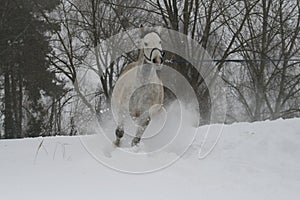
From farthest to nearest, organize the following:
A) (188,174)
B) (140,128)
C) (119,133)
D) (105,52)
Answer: (105,52), (119,133), (140,128), (188,174)

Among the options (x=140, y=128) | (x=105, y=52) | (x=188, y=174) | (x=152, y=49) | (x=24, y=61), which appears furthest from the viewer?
(x=105, y=52)

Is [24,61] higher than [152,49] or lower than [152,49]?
higher

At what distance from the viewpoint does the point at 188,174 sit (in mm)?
4574

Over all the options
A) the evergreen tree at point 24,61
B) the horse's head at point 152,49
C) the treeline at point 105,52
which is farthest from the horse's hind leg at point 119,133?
the evergreen tree at point 24,61

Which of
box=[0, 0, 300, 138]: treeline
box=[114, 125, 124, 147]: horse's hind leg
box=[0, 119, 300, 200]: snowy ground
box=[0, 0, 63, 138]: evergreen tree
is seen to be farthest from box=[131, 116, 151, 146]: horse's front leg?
box=[0, 0, 63, 138]: evergreen tree

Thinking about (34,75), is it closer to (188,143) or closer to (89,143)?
(89,143)

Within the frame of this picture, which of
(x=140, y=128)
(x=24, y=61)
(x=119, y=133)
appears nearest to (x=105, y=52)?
(x=24, y=61)

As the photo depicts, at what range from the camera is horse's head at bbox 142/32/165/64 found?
5.46m

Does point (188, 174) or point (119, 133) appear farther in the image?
point (119, 133)

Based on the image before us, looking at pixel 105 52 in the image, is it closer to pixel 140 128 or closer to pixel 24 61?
pixel 24 61

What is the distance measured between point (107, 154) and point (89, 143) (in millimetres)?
1504

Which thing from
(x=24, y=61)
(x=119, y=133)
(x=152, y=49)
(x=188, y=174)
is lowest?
(x=188, y=174)

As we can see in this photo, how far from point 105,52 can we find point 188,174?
16754mm

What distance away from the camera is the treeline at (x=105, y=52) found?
1767 cm
